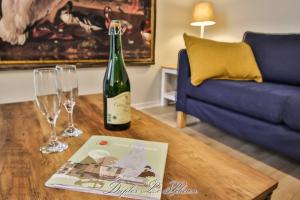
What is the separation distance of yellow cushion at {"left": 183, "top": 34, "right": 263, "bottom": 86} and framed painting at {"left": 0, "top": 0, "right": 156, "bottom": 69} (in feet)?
2.29

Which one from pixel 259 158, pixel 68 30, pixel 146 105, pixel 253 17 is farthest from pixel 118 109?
pixel 253 17

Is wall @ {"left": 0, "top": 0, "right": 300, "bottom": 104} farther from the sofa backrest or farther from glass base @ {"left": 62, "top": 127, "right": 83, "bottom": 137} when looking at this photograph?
glass base @ {"left": 62, "top": 127, "right": 83, "bottom": 137}

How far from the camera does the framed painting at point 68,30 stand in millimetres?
1684

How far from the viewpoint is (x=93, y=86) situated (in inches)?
83.8

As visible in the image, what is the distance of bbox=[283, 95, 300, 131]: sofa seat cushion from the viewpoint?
1.11 meters

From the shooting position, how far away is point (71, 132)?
0.69m

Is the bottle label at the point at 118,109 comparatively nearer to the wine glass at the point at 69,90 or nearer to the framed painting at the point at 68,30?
the wine glass at the point at 69,90

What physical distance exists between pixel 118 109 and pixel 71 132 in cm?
16

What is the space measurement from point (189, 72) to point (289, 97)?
2.36 feet

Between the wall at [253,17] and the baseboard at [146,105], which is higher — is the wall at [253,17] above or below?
above

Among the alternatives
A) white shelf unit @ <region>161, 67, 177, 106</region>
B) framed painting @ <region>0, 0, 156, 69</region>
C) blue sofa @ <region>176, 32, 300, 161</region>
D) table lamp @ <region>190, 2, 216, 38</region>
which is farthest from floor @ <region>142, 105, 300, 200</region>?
table lamp @ <region>190, 2, 216, 38</region>

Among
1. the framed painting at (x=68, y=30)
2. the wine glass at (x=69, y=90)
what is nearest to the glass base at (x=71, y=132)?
the wine glass at (x=69, y=90)

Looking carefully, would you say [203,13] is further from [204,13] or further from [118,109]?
[118,109]

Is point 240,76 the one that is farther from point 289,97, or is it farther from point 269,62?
point 289,97
